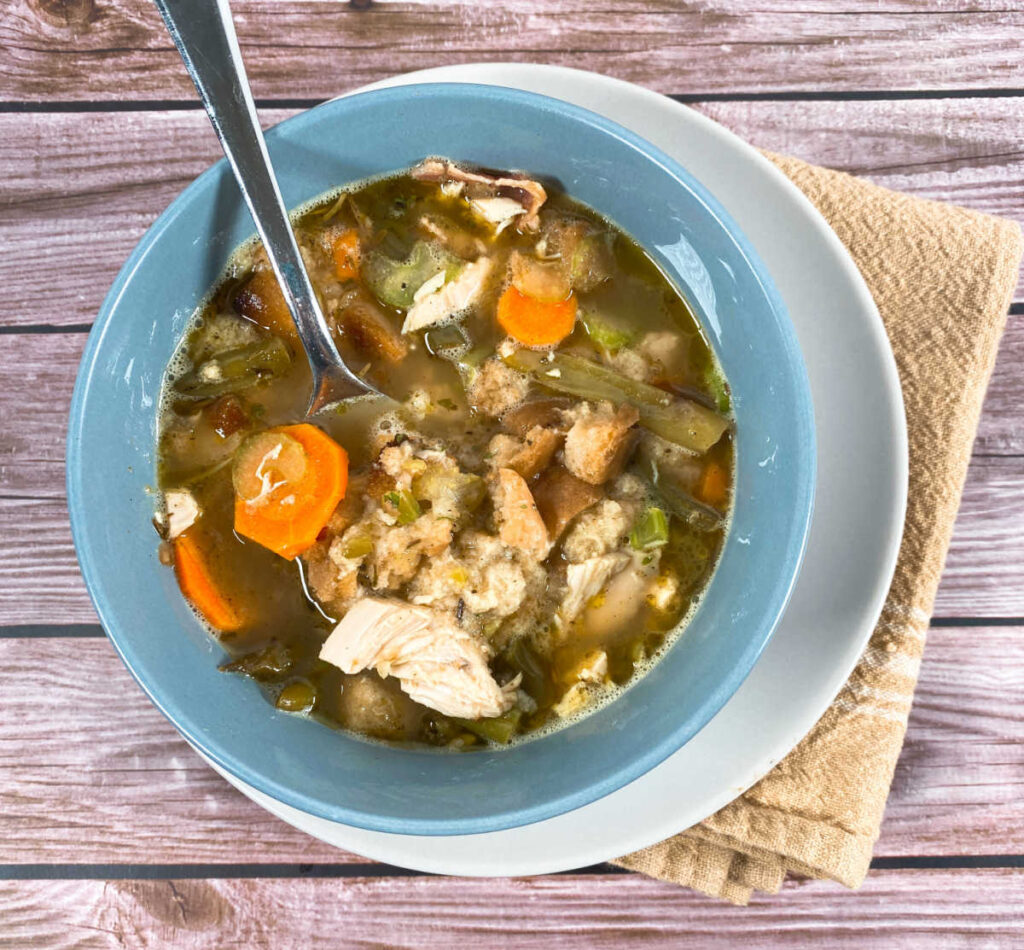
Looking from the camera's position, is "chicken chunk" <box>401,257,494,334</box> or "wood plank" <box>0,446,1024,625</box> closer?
"chicken chunk" <box>401,257,494,334</box>

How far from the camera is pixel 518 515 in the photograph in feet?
6.82

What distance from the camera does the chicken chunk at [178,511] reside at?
6.89 feet

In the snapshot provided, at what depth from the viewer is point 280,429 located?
2145mm

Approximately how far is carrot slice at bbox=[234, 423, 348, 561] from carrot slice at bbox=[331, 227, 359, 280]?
379 mm

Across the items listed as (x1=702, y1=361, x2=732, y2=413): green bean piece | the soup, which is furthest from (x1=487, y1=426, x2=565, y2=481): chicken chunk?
(x1=702, y1=361, x2=732, y2=413): green bean piece

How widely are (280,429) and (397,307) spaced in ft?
1.31

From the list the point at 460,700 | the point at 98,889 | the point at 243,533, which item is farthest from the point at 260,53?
the point at 98,889

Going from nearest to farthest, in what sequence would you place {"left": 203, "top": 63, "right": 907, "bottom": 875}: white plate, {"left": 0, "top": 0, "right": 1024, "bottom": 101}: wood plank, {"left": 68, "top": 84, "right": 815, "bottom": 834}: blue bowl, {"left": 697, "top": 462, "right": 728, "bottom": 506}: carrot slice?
{"left": 68, "top": 84, "right": 815, "bottom": 834}: blue bowl
{"left": 203, "top": 63, "right": 907, "bottom": 875}: white plate
{"left": 697, "top": 462, "right": 728, "bottom": 506}: carrot slice
{"left": 0, "top": 0, "right": 1024, "bottom": 101}: wood plank

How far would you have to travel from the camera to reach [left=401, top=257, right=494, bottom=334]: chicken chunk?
2.16 m

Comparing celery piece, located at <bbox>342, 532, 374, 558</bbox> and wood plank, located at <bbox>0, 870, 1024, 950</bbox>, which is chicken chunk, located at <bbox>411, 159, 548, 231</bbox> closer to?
celery piece, located at <bbox>342, 532, 374, 558</bbox>

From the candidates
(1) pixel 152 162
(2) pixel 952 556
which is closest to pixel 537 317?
(1) pixel 152 162

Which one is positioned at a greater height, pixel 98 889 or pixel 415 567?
pixel 415 567

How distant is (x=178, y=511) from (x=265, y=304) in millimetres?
515

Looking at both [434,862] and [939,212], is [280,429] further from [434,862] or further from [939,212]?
[939,212]
